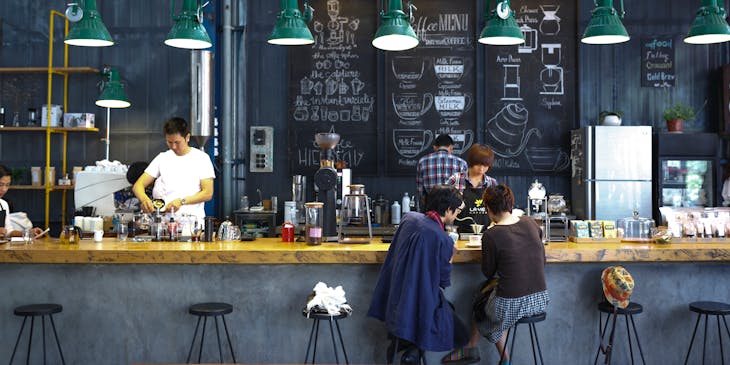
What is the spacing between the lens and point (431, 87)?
7.41m

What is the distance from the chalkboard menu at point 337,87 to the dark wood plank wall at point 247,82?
156mm

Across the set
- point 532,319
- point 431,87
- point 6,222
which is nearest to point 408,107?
point 431,87

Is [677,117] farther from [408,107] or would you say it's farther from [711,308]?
[711,308]

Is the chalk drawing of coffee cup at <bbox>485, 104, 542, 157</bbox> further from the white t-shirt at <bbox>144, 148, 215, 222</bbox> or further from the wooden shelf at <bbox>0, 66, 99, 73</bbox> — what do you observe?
the wooden shelf at <bbox>0, 66, 99, 73</bbox>

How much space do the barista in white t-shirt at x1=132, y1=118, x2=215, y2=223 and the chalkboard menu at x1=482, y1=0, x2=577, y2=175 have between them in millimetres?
3441

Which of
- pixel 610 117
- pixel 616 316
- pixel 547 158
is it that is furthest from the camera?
pixel 547 158

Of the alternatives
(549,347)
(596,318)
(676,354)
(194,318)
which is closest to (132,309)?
(194,318)

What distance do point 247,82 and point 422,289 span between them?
4666 mm

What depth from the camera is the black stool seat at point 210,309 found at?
374cm

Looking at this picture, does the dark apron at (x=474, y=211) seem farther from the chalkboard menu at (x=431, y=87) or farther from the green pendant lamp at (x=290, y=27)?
the chalkboard menu at (x=431, y=87)

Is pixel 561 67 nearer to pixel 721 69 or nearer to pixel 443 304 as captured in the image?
pixel 721 69

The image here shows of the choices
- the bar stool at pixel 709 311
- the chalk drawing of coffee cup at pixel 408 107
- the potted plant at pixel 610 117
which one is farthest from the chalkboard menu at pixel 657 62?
the bar stool at pixel 709 311

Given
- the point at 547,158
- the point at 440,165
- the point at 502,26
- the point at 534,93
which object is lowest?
the point at 440,165

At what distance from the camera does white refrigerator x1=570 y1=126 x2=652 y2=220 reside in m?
6.80
